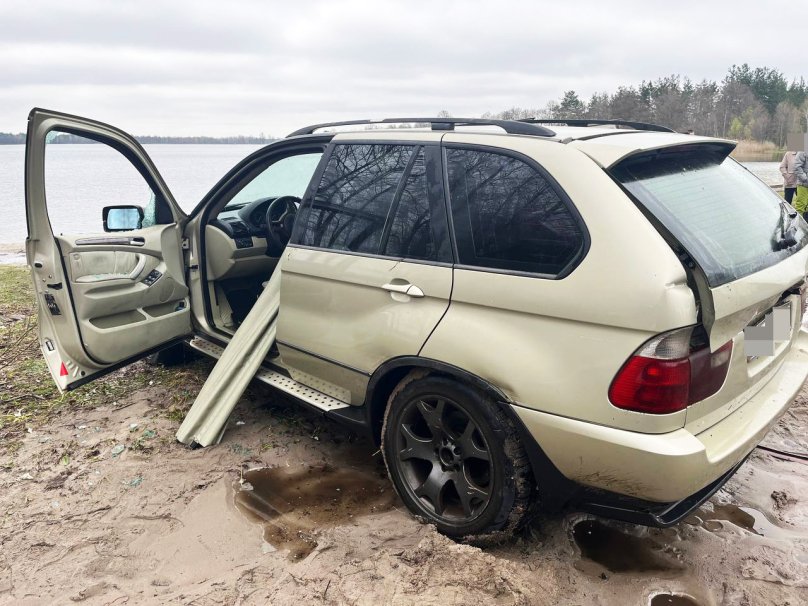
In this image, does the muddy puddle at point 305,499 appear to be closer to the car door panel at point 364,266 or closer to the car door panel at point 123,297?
the car door panel at point 364,266

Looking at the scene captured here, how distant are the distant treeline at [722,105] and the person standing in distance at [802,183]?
34422 mm

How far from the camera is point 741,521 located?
9.45ft

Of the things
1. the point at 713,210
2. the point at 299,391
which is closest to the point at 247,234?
the point at 299,391

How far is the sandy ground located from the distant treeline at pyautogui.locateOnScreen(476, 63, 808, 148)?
42.1 meters

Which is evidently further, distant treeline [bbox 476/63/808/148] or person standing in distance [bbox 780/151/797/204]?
distant treeline [bbox 476/63/808/148]

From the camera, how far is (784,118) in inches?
2266

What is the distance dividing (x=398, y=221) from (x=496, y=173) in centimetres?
55

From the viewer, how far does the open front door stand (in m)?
3.46

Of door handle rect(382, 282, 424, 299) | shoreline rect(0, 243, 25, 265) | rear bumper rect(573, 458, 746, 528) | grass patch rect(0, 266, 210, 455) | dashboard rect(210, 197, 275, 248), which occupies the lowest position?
shoreline rect(0, 243, 25, 265)

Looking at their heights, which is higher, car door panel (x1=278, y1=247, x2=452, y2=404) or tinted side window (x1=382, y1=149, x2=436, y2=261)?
tinted side window (x1=382, y1=149, x2=436, y2=261)

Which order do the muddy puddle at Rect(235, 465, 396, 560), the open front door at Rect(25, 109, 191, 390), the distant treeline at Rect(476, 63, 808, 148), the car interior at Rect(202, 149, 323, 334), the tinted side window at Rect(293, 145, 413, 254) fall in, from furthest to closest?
the distant treeline at Rect(476, 63, 808, 148) < the car interior at Rect(202, 149, 323, 334) < the open front door at Rect(25, 109, 191, 390) < the tinted side window at Rect(293, 145, 413, 254) < the muddy puddle at Rect(235, 465, 396, 560)

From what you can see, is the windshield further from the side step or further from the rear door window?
the side step

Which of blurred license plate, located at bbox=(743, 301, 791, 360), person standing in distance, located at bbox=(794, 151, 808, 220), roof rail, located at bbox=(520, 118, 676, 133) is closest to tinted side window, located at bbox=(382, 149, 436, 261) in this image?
roof rail, located at bbox=(520, 118, 676, 133)

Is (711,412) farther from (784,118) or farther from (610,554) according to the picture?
(784,118)
